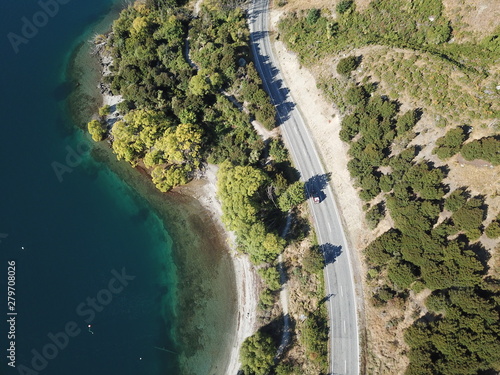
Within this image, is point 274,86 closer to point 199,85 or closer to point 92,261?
point 199,85

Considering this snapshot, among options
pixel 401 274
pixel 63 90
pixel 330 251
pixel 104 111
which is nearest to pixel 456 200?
pixel 401 274

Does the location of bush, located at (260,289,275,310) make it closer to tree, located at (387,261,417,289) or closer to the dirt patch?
tree, located at (387,261,417,289)

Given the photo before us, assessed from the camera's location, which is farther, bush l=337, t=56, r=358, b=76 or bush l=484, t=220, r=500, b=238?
bush l=337, t=56, r=358, b=76

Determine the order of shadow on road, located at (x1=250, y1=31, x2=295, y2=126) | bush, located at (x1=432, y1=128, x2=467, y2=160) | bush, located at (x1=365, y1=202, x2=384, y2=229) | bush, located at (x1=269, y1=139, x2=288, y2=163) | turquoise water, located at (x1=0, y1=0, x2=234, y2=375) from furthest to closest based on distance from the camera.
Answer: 1. shadow on road, located at (x1=250, y1=31, x2=295, y2=126)
2. bush, located at (x1=269, y1=139, x2=288, y2=163)
3. turquoise water, located at (x1=0, y1=0, x2=234, y2=375)
4. bush, located at (x1=365, y1=202, x2=384, y2=229)
5. bush, located at (x1=432, y1=128, x2=467, y2=160)

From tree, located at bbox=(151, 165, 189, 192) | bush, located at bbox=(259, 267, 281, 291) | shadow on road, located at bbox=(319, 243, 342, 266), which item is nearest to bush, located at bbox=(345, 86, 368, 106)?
shadow on road, located at bbox=(319, 243, 342, 266)

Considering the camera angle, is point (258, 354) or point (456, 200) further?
point (258, 354)

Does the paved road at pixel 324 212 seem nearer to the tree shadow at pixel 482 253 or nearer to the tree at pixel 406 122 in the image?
the tree at pixel 406 122
